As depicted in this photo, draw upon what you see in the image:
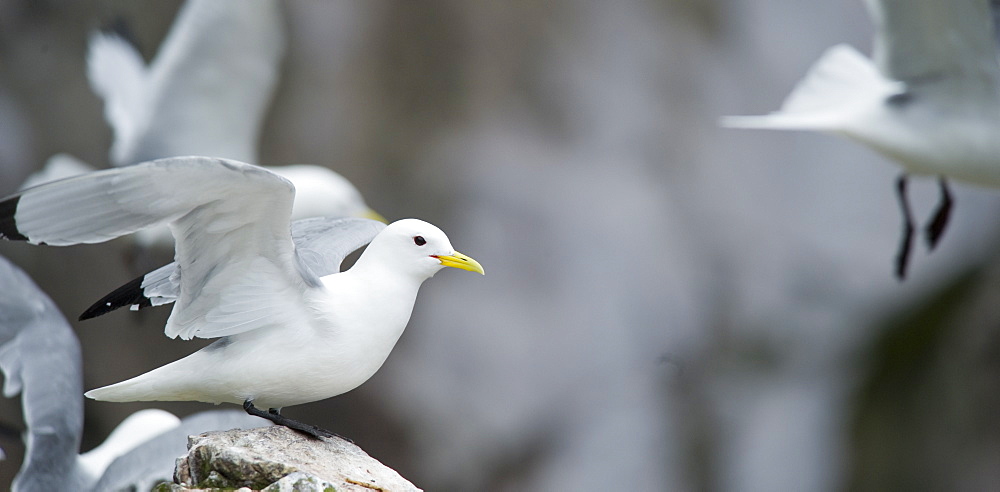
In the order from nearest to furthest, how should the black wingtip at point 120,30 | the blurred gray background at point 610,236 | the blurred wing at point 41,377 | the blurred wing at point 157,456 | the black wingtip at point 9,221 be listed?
1. the black wingtip at point 9,221
2. the blurred wing at point 157,456
3. the blurred wing at point 41,377
4. the black wingtip at point 120,30
5. the blurred gray background at point 610,236

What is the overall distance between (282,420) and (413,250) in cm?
34

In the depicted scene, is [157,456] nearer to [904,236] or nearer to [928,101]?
[928,101]

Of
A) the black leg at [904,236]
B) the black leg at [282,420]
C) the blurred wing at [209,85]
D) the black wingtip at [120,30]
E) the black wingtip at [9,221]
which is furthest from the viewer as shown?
the black wingtip at [120,30]

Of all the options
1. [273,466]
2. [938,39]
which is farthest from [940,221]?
[273,466]

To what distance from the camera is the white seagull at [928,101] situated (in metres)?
3.00

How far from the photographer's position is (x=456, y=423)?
4.83m

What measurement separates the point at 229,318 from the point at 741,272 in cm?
383

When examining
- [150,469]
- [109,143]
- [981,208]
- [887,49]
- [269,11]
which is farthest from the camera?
[109,143]

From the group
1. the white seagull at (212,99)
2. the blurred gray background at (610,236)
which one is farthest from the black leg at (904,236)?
the white seagull at (212,99)

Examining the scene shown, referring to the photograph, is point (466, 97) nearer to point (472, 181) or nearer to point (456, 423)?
point (472, 181)

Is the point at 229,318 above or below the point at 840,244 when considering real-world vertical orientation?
above

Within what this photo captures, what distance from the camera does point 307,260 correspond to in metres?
1.83

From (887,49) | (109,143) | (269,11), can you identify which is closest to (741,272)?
(887,49)

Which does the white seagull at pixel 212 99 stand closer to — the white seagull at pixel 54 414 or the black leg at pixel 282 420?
the white seagull at pixel 54 414
